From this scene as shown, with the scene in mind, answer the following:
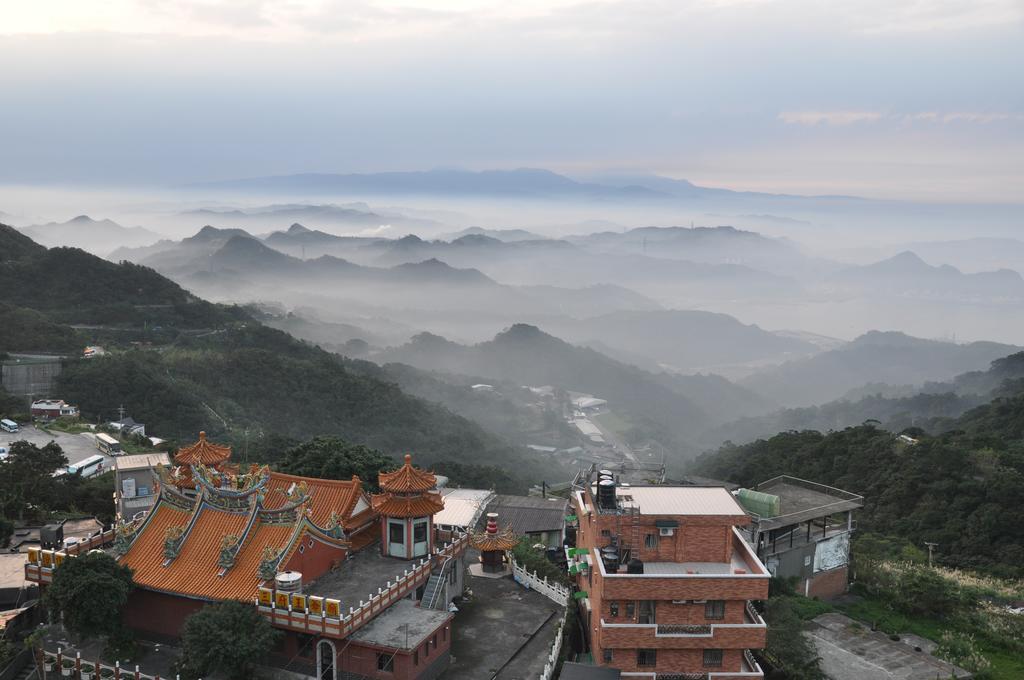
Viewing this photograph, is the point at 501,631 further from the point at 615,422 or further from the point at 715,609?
the point at 615,422

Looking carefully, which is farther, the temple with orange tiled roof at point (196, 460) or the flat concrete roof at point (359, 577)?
the temple with orange tiled roof at point (196, 460)

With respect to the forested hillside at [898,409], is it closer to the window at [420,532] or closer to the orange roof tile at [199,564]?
the window at [420,532]

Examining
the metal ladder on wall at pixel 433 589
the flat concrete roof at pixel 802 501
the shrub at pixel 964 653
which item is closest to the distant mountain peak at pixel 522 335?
the flat concrete roof at pixel 802 501

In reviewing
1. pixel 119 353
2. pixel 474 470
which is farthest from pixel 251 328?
pixel 474 470

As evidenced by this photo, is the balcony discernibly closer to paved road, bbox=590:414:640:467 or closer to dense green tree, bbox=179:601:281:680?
dense green tree, bbox=179:601:281:680

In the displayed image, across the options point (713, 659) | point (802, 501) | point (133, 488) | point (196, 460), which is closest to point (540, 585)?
point (713, 659)

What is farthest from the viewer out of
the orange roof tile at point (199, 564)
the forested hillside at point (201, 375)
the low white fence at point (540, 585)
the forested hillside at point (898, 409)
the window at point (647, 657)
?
the forested hillside at point (898, 409)

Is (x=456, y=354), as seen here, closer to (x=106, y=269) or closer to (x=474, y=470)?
(x=106, y=269)

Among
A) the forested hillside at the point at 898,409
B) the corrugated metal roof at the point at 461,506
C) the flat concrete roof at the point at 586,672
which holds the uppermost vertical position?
the corrugated metal roof at the point at 461,506
